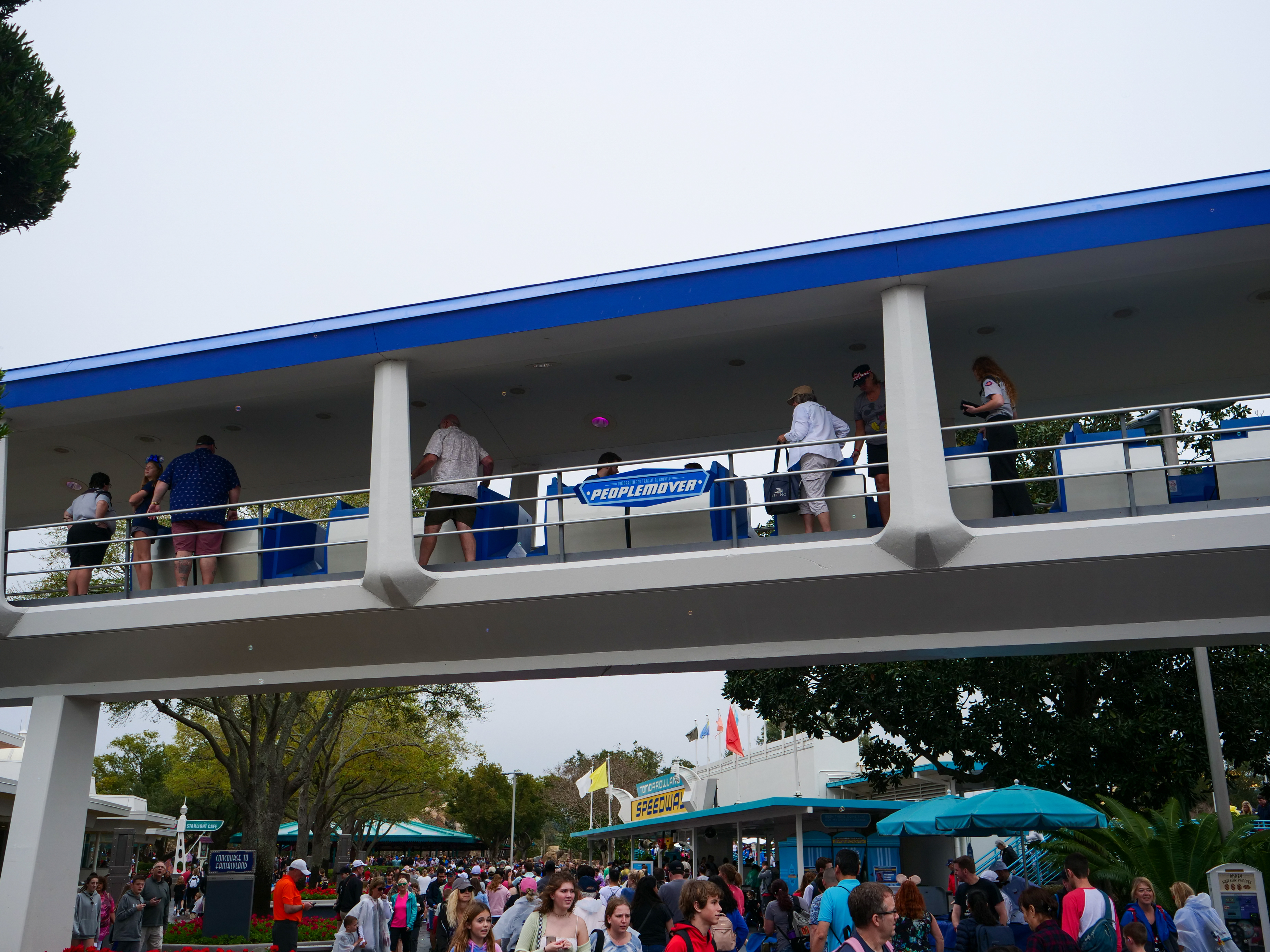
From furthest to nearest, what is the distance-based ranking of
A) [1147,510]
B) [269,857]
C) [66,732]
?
[269,857], [66,732], [1147,510]

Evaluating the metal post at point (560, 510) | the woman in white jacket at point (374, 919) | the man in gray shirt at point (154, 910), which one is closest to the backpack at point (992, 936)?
the metal post at point (560, 510)

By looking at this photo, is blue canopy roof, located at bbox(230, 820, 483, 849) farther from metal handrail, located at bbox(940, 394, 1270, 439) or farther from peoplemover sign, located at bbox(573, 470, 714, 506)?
metal handrail, located at bbox(940, 394, 1270, 439)

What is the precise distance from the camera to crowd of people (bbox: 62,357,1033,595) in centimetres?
1005

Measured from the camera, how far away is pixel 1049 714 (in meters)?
20.5

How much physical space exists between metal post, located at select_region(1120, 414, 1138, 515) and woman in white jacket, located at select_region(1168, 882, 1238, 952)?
11.6 ft

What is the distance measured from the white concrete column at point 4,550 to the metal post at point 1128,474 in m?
11.8

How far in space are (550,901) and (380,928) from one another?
6.69 m

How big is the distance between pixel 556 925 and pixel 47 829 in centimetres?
740

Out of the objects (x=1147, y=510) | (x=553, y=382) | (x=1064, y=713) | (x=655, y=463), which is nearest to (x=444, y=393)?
(x=553, y=382)

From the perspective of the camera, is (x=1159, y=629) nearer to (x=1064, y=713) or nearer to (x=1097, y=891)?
(x=1097, y=891)

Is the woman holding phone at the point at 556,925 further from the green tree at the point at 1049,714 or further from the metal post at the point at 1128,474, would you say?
the green tree at the point at 1049,714

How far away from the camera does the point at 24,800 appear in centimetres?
1170

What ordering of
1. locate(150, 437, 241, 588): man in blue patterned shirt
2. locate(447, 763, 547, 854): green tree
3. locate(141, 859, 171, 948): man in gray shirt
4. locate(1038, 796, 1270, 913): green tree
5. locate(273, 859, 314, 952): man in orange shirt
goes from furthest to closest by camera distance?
1. locate(447, 763, 547, 854): green tree
2. locate(141, 859, 171, 948): man in gray shirt
3. locate(273, 859, 314, 952): man in orange shirt
4. locate(1038, 796, 1270, 913): green tree
5. locate(150, 437, 241, 588): man in blue patterned shirt

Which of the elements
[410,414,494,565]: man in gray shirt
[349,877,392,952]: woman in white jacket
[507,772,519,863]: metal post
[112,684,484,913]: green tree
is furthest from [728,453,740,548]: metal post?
[507,772,519,863]: metal post
